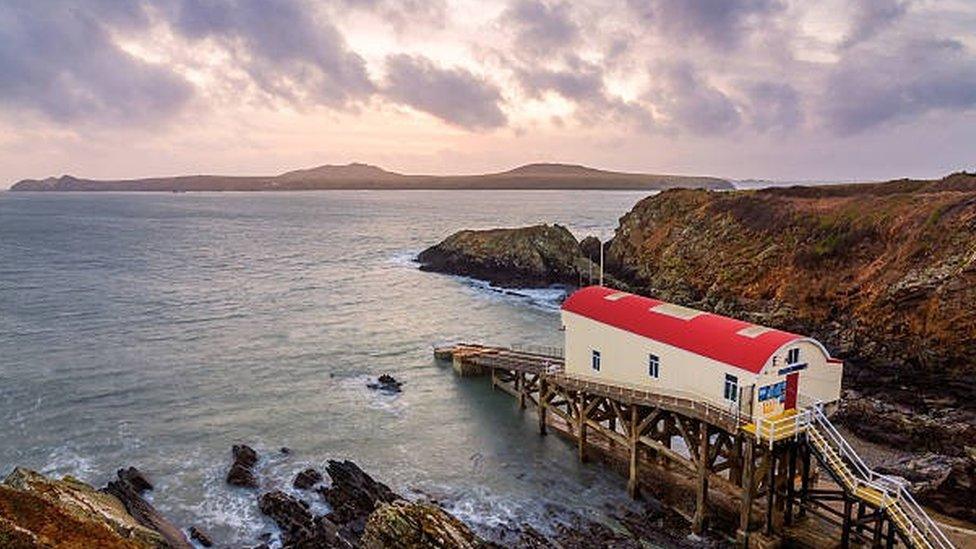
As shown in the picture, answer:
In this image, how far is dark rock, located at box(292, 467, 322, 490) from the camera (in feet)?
102

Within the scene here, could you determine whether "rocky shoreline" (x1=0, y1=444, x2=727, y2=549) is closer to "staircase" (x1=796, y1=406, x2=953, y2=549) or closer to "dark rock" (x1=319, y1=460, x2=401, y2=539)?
"dark rock" (x1=319, y1=460, x2=401, y2=539)

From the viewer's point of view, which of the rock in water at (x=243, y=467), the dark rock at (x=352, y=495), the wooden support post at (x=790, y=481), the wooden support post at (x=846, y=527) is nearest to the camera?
the wooden support post at (x=846, y=527)

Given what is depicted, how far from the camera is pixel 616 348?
3347cm

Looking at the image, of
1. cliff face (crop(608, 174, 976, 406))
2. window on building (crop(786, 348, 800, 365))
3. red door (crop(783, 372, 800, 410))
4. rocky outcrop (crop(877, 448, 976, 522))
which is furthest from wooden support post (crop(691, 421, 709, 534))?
cliff face (crop(608, 174, 976, 406))

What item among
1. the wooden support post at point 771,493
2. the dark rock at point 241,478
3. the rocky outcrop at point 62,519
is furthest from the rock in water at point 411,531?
the wooden support post at point 771,493

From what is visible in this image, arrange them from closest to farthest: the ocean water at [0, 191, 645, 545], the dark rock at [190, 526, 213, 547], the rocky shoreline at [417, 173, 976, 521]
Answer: the dark rock at [190, 526, 213, 547] < the ocean water at [0, 191, 645, 545] < the rocky shoreline at [417, 173, 976, 521]

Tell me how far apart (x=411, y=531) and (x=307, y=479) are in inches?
460

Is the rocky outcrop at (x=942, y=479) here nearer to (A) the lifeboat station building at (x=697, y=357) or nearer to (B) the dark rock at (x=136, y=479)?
(A) the lifeboat station building at (x=697, y=357)

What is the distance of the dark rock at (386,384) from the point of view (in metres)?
44.9

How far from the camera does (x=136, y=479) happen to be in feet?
102

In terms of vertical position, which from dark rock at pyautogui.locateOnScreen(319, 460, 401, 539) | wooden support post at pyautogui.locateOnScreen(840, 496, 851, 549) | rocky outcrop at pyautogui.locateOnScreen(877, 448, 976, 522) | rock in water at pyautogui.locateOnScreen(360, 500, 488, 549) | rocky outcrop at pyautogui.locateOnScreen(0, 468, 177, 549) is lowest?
rocky outcrop at pyautogui.locateOnScreen(877, 448, 976, 522)

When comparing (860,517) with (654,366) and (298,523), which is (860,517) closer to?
(654,366)

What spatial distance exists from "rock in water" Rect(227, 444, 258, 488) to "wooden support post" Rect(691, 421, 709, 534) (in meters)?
A: 20.0

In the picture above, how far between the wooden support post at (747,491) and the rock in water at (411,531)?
36.3ft
